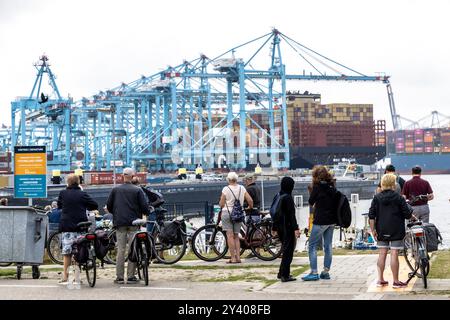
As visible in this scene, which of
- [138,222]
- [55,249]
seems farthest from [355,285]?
[55,249]

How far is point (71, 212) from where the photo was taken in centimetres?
1189

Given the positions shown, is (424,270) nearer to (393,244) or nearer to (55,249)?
(393,244)

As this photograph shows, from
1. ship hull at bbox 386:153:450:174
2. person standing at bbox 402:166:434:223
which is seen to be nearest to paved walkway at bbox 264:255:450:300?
person standing at bbox 402:166:434:223

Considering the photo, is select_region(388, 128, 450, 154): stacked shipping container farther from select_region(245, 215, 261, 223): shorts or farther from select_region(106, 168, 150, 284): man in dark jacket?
select_region(106, 168, 150, 284): man in dark jacket

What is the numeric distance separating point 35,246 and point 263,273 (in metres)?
3.40

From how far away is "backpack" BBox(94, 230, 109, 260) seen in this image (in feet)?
38.8

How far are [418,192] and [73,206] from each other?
19.4 ft

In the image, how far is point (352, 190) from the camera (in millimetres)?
99188

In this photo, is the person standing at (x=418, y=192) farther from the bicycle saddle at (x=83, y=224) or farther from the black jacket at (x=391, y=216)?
the bicycle saddle at (x=83, y=224)

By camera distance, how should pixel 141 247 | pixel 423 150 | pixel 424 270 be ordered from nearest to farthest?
Result: 1. pixel 424 270
2. pixel 141 247
3. pixel 423 150

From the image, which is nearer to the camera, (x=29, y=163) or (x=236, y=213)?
(x=236, y=213)
